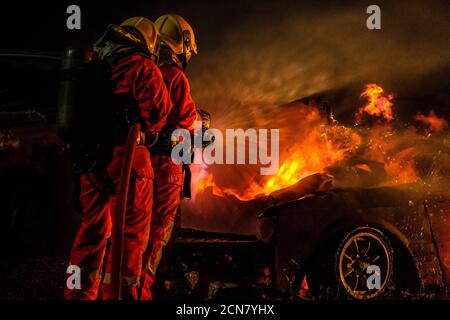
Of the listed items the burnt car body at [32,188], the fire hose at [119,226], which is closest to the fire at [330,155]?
the fire hose at [119,226]

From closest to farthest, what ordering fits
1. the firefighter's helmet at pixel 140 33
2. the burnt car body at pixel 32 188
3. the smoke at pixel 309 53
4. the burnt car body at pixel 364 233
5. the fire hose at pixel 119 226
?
the fire hose at pixel 119 226
the firefighter's helmet at pixel 140 33
the burnt car body at pixel 364 233
the burnt car body at pixel 32 188
the smoke at pixel 309 53

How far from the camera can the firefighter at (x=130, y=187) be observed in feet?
12.5

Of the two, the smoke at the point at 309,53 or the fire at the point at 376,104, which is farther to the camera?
the smoke at the point at 309,53

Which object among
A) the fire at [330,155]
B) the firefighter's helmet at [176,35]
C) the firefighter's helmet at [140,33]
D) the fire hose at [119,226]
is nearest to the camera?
the fire hose at [119,226]

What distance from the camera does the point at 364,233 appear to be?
14.1 ft

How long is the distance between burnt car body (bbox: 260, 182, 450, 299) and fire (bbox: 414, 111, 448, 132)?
134 centimetres

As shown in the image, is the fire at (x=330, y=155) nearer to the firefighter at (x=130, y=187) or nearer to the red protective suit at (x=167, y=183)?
the red protective suit at (x=167, y=183)

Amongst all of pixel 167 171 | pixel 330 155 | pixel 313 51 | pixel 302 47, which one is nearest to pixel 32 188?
pixel 167 171

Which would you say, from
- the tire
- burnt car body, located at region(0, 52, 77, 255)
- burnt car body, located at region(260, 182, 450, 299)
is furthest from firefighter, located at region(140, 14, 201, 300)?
burnt car body, located at region(0, 52, 77, 255)

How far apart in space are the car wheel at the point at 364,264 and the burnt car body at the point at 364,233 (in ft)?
0.03

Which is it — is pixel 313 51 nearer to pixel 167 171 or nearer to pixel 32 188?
pixel 167 171

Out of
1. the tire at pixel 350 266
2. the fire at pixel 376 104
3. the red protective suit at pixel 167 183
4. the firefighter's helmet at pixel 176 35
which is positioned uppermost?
the firefighter's helmet at pixel 176 35

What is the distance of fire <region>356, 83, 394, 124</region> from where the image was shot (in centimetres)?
557

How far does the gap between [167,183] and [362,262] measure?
1.81 m
